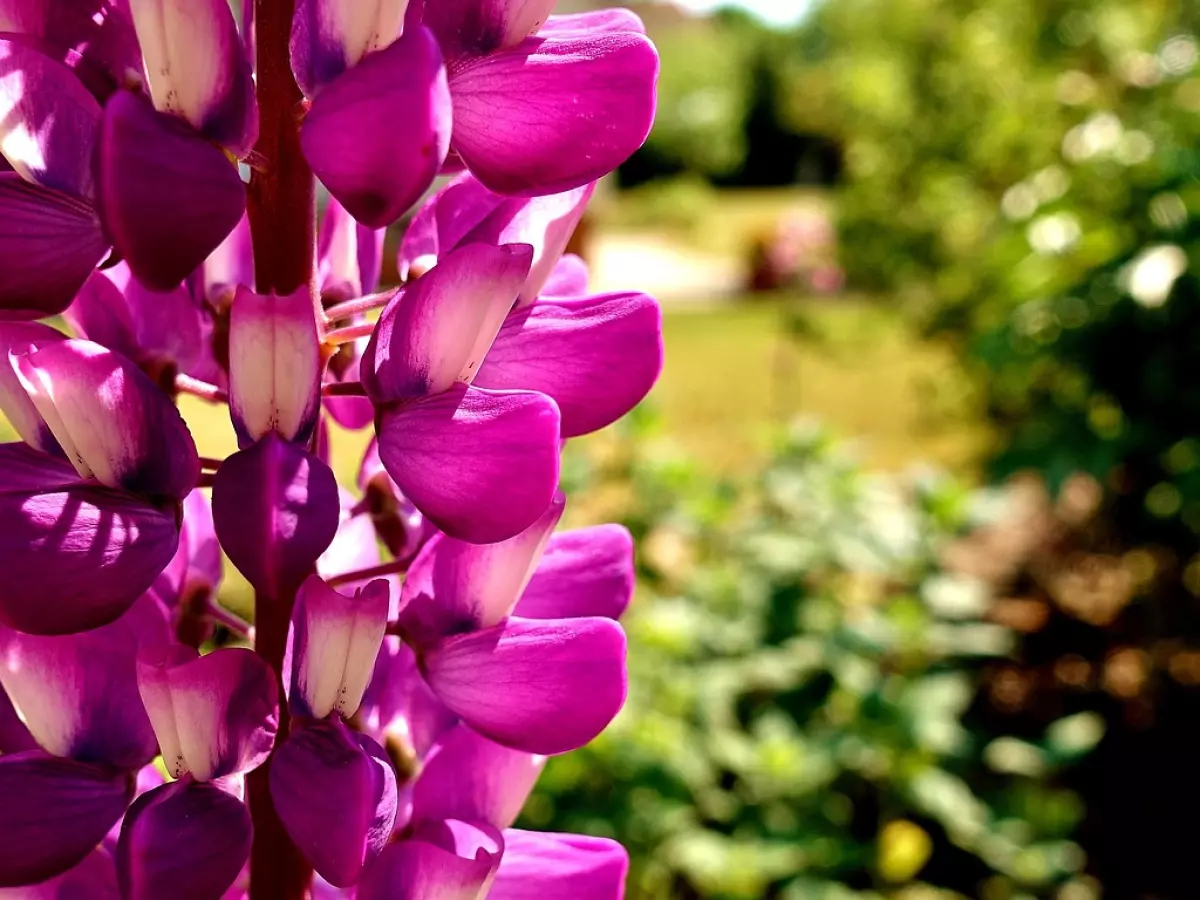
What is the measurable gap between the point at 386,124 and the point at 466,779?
411 mm

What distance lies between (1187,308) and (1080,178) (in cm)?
71

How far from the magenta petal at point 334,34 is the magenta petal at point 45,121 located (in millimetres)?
105

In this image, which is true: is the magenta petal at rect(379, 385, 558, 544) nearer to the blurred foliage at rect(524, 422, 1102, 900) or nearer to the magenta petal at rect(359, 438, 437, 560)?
the magenta petal at rect(359, 438, 437, 560)

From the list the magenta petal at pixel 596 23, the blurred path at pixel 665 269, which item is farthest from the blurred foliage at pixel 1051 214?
the blurred path at pixel 665 269

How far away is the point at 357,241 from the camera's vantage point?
781 mm

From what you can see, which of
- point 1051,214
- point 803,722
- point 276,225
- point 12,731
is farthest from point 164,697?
point 1051,214

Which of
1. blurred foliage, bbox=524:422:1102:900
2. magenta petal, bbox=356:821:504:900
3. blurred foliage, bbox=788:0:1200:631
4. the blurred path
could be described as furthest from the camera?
the blurred path

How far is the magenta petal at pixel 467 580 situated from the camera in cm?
72

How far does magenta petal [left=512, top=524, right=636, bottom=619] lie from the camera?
2.58 feet

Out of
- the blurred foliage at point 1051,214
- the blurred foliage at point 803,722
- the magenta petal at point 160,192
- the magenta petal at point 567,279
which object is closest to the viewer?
the magenta petal at point 160,192

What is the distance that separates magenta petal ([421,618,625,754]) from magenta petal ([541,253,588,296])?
21 cm

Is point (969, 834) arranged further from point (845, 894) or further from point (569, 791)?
point (569, 791)

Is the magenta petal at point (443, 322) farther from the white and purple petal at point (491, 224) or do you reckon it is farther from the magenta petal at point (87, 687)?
the magenta petal at point (87, 687)

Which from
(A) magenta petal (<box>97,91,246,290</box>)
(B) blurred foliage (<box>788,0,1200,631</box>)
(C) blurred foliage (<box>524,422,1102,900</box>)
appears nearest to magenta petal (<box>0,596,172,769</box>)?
(A) magenta petal (<box>97,91,246,290</box>)
